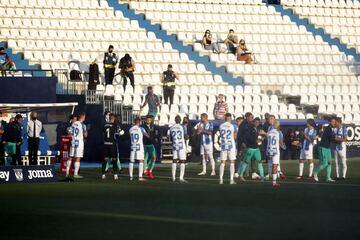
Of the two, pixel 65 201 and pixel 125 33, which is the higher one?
pixel 125 33

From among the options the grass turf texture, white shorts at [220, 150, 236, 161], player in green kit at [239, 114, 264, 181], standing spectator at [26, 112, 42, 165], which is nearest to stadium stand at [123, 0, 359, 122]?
player in green kit at [239, 114, 264, 181]

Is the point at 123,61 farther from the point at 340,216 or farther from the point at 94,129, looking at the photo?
the point at 340,216

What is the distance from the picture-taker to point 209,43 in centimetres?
4412

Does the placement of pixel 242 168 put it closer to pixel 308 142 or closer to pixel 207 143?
pixel 308 142

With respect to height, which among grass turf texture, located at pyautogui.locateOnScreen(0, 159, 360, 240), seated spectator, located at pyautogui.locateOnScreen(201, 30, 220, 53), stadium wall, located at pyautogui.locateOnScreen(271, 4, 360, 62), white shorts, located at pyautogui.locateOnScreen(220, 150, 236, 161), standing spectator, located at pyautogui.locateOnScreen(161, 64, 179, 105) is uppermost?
stadium wall, located at pyautogui.locateOnScreen(271, 4, 360, 62)

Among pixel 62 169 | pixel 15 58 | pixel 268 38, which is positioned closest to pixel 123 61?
pixel 15 58

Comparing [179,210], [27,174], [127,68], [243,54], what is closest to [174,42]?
[243,54]

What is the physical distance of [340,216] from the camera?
60.2ft

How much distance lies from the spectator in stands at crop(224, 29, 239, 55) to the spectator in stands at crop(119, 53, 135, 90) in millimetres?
7224

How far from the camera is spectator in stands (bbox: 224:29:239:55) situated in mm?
44125

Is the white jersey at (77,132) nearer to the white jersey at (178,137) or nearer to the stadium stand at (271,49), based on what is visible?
the white jersey at (178,137)

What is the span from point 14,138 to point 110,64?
25.3 feet

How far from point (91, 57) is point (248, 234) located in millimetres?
25732

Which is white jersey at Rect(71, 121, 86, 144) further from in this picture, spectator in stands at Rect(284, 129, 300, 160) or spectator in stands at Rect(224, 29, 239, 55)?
spectator in stands at Rect(224, 29, 239, 55)
